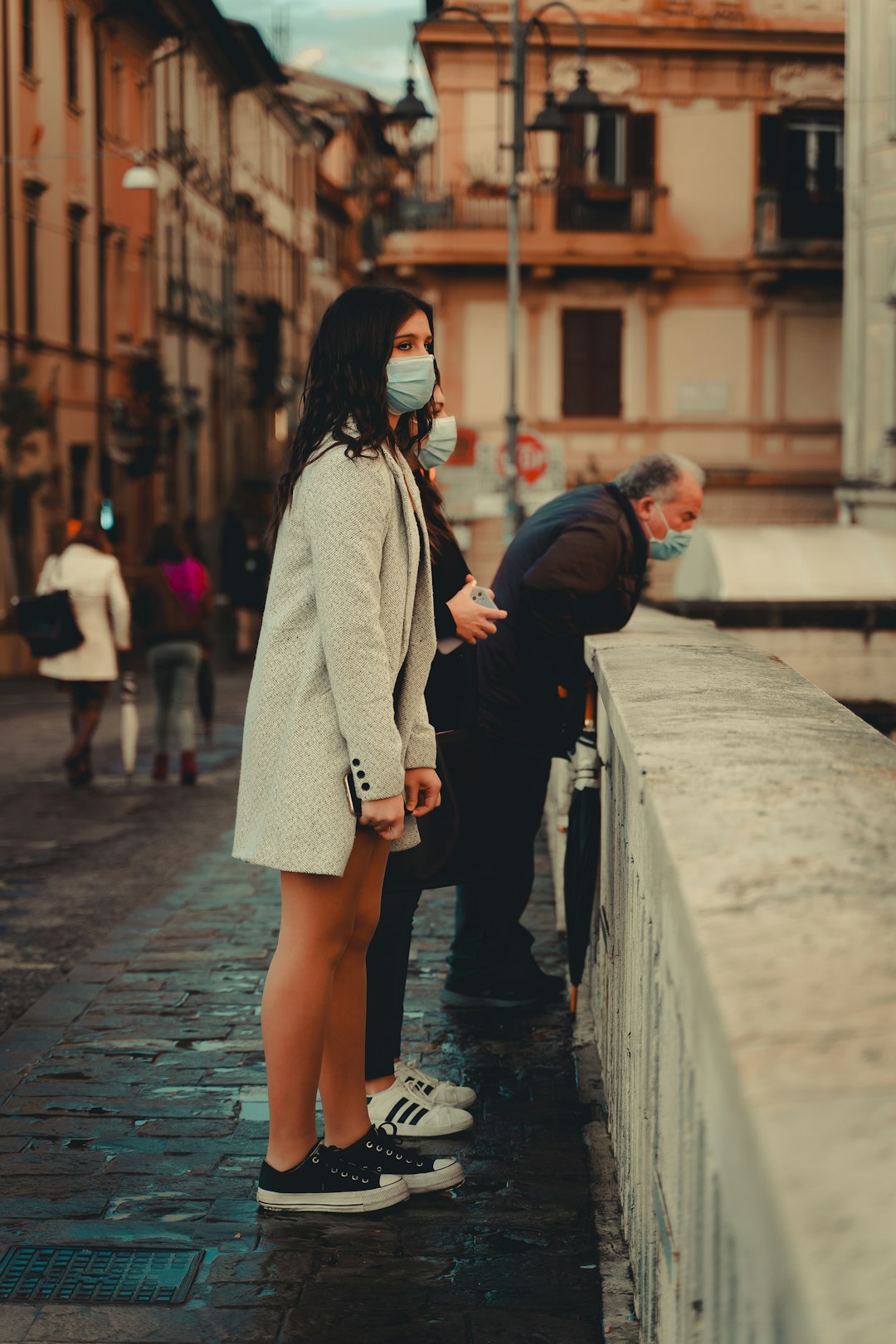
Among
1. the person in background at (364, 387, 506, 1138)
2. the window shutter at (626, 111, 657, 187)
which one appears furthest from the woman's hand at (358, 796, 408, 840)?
the window shutter at (626, 111, 657, 187)

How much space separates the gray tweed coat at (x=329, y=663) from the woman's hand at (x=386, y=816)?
17 mm

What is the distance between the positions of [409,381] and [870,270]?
22744 millimetres

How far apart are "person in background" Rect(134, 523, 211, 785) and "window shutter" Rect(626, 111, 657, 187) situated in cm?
2339

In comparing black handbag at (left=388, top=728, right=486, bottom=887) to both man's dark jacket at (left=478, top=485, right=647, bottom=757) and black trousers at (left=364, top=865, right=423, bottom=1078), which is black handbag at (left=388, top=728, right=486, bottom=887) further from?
man's dark jacket at (left=478, top=485, right=647, bottom=757)

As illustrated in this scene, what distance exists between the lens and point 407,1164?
13.6ft

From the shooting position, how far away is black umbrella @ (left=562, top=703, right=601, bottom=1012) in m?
4.89

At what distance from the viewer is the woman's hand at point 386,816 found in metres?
3.67

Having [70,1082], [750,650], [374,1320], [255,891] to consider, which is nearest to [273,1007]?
[374,1320]

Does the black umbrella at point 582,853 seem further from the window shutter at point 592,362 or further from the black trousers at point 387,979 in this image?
the window shutter at point 592,362

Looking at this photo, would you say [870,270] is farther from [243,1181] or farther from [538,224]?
[243,1181]

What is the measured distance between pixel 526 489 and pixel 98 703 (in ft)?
43.0

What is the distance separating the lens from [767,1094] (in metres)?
1.53

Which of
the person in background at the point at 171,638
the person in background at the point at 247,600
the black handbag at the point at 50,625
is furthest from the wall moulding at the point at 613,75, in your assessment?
the black handbag at the point at 50,625

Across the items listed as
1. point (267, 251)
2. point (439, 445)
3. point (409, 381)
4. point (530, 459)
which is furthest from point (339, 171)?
point (409, 381)
